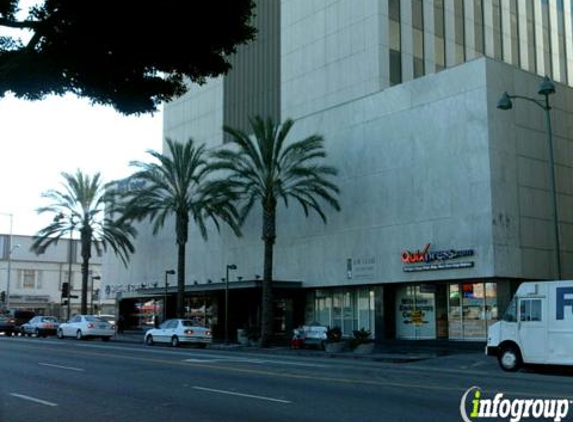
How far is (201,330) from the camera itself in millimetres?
38062

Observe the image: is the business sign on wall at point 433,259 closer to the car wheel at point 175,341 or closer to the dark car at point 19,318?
the car wheel at point 175,341

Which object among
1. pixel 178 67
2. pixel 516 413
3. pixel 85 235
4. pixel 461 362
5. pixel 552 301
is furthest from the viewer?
pixel 85 235

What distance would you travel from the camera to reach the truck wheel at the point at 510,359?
23.3 meters

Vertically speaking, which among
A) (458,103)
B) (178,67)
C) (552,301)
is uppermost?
(458,103)

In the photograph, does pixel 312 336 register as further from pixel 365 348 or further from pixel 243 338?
pixel 243 338

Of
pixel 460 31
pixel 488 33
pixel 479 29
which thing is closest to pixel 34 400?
pixel 460 31

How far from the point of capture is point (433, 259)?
3503 cm

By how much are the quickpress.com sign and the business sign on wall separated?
20168mm

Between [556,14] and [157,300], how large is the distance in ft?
127

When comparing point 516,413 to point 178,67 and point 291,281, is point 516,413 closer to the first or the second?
point 178,67

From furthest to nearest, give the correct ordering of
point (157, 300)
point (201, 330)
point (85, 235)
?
point (157, 300) < point (85, 235) < point (201, 330)

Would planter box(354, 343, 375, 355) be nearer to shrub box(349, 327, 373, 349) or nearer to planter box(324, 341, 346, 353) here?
shrub box(349, 327, 373, 349)

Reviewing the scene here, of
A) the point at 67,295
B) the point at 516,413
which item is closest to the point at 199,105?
the point at 67,295

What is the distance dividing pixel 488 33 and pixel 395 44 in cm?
1012
